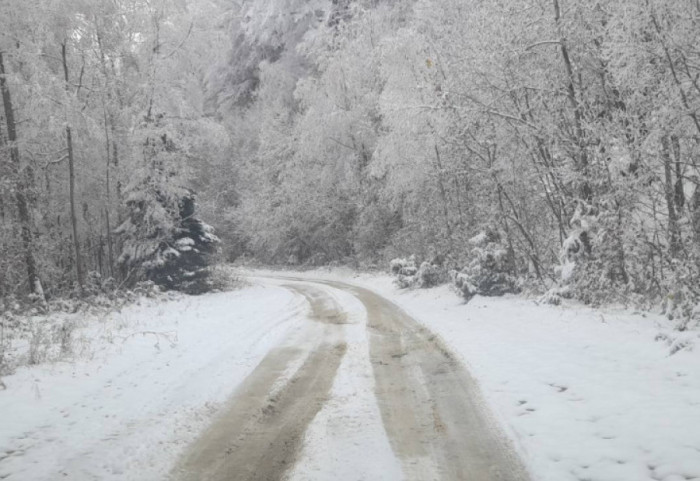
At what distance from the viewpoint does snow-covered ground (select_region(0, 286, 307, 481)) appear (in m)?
4.13

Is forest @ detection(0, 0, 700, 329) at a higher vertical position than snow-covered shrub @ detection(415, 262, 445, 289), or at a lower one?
higher

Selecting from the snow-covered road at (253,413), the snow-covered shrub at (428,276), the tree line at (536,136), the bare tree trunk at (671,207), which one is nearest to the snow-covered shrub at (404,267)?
the snow-covered shrub at (428,276)

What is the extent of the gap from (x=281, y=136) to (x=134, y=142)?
18.1 meters

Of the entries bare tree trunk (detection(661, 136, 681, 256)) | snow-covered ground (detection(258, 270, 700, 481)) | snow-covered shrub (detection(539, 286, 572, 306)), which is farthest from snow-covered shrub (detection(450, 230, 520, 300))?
bare tree trunk (detection(661, 136, 681, 256))

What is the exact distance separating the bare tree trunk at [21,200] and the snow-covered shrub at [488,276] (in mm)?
12034

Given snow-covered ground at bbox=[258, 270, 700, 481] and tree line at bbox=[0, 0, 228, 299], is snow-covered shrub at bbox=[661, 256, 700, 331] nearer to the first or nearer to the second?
snow-covered ground at bbox=[258, 270, 700, 481]

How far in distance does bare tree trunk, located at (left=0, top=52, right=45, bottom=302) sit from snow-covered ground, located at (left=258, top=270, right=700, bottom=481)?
1172cm

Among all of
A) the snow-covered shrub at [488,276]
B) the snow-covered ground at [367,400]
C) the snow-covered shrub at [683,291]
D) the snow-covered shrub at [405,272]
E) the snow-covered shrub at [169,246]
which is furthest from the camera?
the snow-covered shrub at [405,272]

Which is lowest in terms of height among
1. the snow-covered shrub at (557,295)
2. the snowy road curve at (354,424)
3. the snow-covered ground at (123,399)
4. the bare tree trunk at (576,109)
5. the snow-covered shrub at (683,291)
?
the snowy road curve at (354,424)

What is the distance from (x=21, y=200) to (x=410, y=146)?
13017mm

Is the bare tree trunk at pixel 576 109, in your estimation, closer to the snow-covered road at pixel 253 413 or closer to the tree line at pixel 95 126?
the snow-covered road at pixel 253 413

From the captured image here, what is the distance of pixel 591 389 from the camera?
549cm

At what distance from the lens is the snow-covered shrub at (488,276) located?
13500mm

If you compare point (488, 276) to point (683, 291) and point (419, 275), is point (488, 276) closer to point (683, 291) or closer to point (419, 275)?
point (419, 275)
